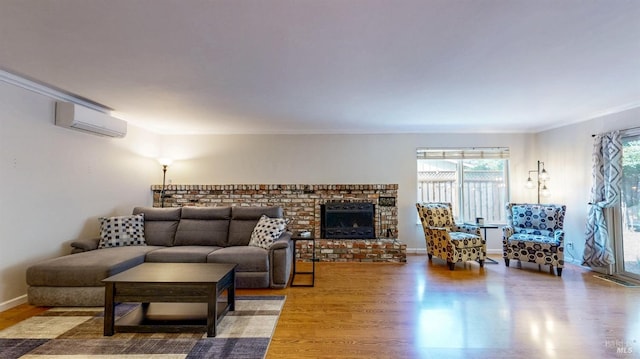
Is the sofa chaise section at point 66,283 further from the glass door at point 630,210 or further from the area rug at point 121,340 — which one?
the glass door at point 630,210

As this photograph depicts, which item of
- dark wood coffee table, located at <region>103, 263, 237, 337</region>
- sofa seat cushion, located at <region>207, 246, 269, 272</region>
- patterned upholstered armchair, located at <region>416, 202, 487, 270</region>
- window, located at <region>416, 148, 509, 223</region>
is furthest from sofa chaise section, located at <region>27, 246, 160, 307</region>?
window, located at <region>416, 148, 509, 223</region>

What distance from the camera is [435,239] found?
15.4ft

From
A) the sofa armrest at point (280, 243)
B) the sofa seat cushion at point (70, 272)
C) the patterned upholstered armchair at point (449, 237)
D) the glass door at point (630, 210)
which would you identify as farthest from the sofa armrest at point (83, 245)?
the glass door at point (630, 210)

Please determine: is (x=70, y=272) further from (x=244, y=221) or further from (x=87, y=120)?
(x=244, y=221)

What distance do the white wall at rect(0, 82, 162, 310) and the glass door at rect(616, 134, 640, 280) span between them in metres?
7.00

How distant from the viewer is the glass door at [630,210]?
3789 mm

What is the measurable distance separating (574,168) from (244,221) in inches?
201

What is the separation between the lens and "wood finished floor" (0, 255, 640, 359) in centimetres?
219

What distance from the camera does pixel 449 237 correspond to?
443cm

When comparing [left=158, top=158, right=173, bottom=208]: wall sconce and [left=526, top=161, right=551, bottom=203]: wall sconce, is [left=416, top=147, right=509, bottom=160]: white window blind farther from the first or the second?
[left=158, top=158, right=173, bottom=208]: wall sconce

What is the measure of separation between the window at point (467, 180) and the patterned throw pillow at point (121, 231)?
4554 millimetres

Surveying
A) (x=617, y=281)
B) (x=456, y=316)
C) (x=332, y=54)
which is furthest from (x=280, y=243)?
(x=617, y=281)

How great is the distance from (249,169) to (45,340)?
3571 millimetres

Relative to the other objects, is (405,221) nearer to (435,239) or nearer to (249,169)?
(435,239)
